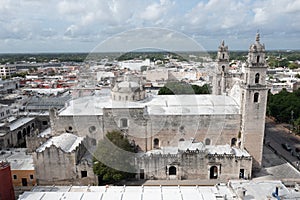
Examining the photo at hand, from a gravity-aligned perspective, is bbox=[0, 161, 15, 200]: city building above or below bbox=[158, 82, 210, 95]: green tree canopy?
below

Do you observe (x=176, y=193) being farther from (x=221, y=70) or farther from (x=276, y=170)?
(x=221, y=70)

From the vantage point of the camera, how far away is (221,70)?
156 feet

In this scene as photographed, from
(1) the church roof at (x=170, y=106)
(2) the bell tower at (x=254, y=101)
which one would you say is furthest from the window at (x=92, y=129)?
(2) the bell tower at (x=254, y=101)

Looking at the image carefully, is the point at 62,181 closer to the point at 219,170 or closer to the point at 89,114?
the point at 89,114

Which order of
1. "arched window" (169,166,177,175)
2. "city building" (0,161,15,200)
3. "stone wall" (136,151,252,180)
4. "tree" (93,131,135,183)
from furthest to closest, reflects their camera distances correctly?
"arched window" (169,166,177,175) < "stone wall" (136,151,252,180) < "tree" (93,131,135,183) < "city building" (0,161,15,200)

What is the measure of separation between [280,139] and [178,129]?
23597 mm

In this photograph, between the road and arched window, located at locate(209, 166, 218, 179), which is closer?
arched window, located at locate(209, 166, 218, 179)

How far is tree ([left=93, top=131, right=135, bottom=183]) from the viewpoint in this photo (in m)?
30.8

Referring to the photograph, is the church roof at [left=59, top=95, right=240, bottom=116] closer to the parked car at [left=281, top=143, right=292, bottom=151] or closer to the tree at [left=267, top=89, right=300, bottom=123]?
the parked car at [left=281, top=143, right=292, bottom=151]

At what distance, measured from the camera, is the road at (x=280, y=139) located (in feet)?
134

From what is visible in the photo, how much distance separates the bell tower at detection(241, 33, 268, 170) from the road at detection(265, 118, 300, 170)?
7775 mm

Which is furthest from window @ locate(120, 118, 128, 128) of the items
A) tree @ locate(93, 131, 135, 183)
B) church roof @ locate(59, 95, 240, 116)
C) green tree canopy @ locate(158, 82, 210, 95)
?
green tree canopy @ locate(158, 82, 210, 95)

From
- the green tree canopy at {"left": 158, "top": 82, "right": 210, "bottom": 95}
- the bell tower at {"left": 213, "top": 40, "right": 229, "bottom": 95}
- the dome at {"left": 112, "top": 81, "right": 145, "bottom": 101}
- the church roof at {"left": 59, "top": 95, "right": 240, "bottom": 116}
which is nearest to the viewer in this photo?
the church roof at {"left": 59, "top": 95, "right": 240, "bottom": 116}

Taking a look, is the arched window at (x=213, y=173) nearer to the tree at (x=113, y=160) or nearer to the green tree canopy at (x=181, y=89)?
the tree at (x=113, y=160)
